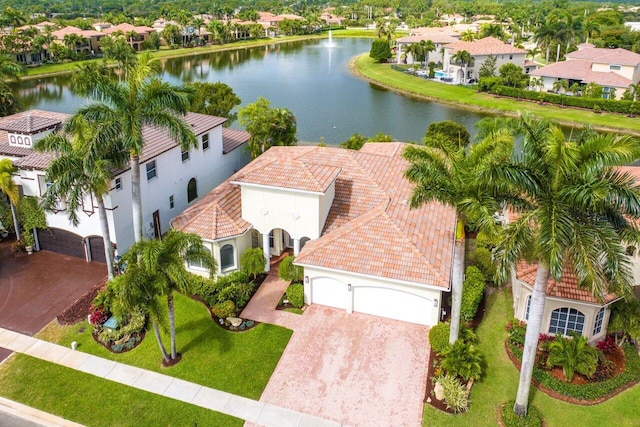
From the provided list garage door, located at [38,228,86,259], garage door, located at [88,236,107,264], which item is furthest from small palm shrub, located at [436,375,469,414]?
garage door, located at [38,228,86,259]

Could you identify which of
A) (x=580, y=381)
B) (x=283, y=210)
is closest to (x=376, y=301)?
(x=283, y=210)

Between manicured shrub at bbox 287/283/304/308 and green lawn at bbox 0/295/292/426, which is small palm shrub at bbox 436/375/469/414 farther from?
manicured shrub at bbox 287/283/304/308

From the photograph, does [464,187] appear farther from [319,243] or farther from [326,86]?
[326,86]

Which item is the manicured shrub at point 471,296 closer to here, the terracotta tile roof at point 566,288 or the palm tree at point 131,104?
the terracotta tile roof at point 566,288

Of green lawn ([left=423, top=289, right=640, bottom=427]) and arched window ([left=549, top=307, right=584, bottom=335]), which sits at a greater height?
arched window ([left=549, top=307, right=584, bottom=335])

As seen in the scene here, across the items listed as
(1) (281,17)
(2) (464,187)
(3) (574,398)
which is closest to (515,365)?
(3) (574,398)

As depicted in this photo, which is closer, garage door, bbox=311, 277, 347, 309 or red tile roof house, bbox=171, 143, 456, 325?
red tile roof house, bbox=171, 143, 456, 325

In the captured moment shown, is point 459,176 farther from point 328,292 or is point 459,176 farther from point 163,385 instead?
point 163,385
